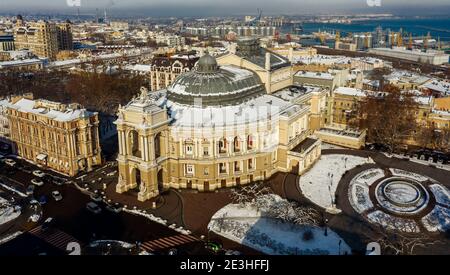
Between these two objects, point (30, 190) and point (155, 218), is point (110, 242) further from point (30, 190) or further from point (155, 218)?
point (30, 190)

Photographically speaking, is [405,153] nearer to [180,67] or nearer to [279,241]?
[279,241]

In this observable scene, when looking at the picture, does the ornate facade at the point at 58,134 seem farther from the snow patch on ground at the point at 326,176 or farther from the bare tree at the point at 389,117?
the bare tree at the point at 389,117

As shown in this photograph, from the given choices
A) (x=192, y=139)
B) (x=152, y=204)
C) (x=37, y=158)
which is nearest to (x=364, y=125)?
(x=192, y=139)

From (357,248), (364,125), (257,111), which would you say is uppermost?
(257,111)

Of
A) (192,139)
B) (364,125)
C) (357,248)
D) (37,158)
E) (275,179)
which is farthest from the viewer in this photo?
(364,125)

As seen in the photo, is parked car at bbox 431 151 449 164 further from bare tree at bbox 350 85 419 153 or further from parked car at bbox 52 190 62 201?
parked car at bbox 52 190 62 201

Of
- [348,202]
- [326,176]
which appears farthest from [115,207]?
[326,176]
